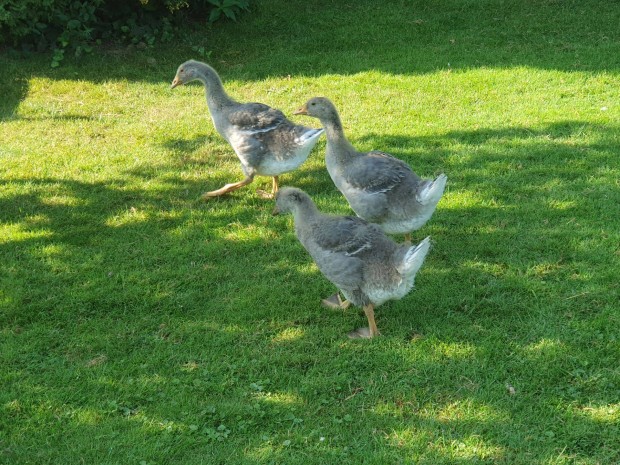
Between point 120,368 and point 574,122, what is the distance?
6356mm

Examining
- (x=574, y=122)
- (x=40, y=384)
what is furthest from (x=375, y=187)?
(x=574, y=122)

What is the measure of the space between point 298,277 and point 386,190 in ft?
3.59

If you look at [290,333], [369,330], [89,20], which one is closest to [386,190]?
[369,330]

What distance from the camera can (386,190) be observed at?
6.04 m

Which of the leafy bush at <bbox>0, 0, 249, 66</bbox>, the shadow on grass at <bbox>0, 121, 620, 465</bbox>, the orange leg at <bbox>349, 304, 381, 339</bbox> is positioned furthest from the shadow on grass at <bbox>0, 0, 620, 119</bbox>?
the orange leg at <bbox>349, 304, 381, 339</bbox>

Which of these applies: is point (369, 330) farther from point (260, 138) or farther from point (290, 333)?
point (260, 138)

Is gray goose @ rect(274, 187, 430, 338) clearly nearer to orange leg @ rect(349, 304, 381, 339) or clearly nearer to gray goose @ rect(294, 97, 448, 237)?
orange leg @ rect(349, 304, 381, 339)

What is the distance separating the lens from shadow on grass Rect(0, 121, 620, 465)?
14.8 feet

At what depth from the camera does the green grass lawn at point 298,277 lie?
4582 mm

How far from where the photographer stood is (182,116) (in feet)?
30.6

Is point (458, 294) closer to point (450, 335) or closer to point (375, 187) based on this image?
point (450, 335)

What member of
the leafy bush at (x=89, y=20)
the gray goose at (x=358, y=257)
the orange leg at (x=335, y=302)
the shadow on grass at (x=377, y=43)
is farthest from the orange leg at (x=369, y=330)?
the leafy bush at (x=89, y=20)

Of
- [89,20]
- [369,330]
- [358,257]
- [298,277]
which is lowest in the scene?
[369,330]

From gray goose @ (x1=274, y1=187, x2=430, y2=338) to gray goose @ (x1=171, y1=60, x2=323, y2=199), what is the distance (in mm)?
1498
